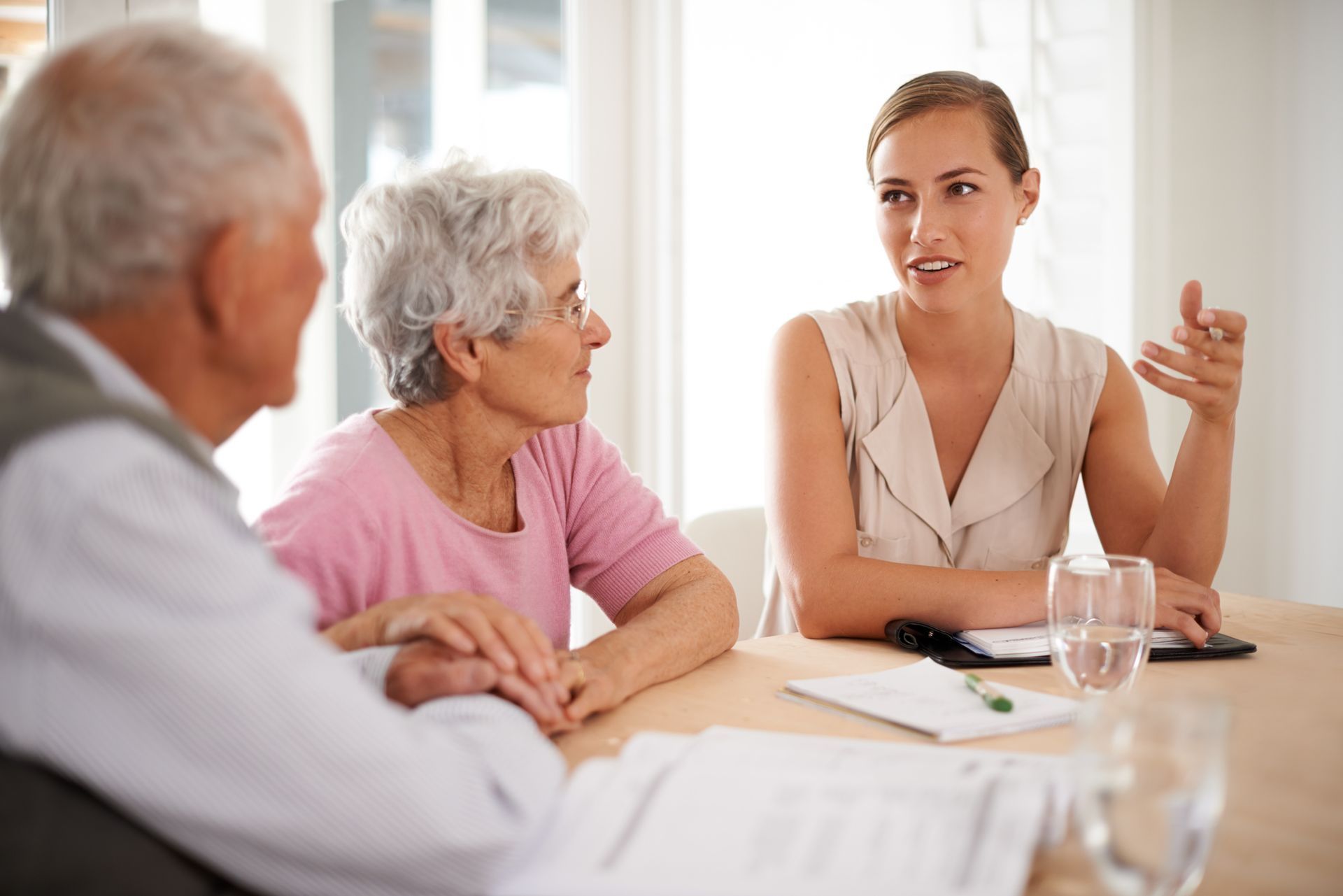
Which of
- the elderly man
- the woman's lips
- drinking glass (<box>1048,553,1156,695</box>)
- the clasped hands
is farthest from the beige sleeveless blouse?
the elderly man

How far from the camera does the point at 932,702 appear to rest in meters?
1.22

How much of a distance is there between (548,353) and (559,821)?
0.83m

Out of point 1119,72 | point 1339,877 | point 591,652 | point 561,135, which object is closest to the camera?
point 1339,877

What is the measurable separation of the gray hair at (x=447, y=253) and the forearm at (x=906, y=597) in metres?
0.59

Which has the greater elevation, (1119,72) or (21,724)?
(1119,72)

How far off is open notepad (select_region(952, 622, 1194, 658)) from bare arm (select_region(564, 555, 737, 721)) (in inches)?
12.7

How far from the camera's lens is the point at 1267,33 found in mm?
2797

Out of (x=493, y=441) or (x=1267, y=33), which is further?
(x=1267, y=33)

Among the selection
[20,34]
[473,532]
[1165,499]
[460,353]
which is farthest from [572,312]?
[20,34]

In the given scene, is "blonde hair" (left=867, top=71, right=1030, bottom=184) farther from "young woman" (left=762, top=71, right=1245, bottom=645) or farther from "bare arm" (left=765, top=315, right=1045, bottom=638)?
"bare arm" (left=765, top=315, right=1045, bottom=638)

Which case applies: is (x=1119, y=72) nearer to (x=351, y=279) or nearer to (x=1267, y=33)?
(x=1267, y=33)

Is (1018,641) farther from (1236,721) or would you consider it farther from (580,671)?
(580,671)

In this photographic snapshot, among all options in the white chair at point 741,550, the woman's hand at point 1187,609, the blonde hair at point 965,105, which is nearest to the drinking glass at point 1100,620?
the woman's hand at point 1187,609

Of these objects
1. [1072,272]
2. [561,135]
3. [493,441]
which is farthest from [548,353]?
[561,135]
